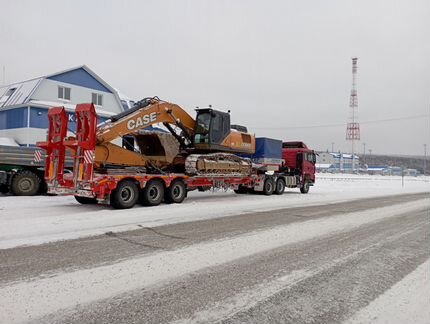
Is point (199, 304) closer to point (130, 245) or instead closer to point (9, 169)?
point (130, 245)

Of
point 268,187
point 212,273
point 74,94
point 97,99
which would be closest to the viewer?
point 212,273

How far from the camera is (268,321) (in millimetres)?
3346

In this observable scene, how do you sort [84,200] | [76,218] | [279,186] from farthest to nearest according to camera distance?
1. [279,186]
2. [84,200]
3. [76,218]

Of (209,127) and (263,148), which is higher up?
(209,127)

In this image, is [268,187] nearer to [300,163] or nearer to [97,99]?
[300,163]

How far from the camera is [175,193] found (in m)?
12.3

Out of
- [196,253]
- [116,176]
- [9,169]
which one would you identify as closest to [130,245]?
[196,253]

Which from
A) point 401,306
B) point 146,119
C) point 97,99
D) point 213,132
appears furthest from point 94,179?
point 97,99

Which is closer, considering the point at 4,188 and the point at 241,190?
the point at 4,188

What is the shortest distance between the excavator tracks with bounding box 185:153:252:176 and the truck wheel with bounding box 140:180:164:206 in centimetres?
182

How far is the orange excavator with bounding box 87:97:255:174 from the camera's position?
12.2 metres

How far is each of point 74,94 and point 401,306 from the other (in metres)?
27.3

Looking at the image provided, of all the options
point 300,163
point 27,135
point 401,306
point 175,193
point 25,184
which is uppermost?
point 27,135

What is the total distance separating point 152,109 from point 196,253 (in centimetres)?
771
